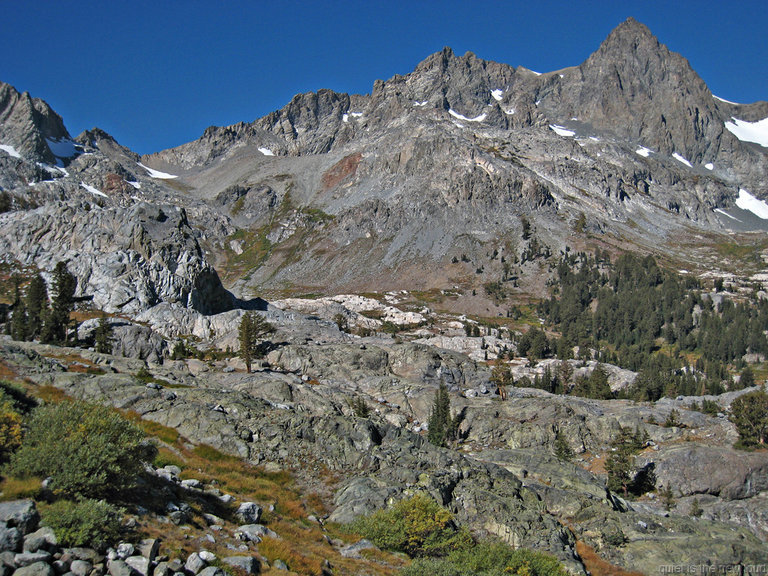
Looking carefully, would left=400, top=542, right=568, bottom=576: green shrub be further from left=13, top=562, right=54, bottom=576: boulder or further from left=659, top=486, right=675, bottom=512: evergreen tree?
left=659, top=486, right=675, bottom=512: evergreen tree

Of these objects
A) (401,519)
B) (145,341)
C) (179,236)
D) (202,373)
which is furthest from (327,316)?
(401,519)

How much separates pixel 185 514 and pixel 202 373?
57.0 metres

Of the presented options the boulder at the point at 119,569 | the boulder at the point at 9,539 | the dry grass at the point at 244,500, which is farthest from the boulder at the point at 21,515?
the boulder at the point at 119,569

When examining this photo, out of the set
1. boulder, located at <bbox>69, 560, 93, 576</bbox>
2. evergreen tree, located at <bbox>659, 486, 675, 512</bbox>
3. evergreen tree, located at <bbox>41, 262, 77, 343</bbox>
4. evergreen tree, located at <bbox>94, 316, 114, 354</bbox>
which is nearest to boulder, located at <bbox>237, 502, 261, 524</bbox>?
boulder, located at <bbox>69, 560, 93, 576</bbox>

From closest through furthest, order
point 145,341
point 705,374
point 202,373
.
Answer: point 202,373 < point 145,341 < point 705,374

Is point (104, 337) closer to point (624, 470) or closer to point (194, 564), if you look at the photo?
point (194, 564)

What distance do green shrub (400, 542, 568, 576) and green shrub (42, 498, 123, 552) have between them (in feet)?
41.9

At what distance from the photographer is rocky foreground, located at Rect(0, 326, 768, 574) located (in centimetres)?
3622

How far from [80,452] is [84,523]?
3.33 metres

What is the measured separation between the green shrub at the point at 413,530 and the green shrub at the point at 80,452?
1291 cm

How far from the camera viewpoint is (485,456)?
56.2 metres

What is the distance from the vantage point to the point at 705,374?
169 m

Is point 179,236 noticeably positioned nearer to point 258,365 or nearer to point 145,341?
point 145,341

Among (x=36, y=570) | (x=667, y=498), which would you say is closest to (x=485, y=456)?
(x=667, y=498)
